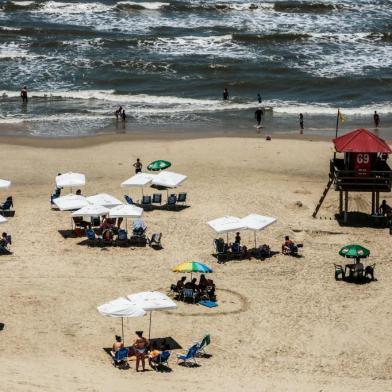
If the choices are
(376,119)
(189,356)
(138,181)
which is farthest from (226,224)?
(376,119)

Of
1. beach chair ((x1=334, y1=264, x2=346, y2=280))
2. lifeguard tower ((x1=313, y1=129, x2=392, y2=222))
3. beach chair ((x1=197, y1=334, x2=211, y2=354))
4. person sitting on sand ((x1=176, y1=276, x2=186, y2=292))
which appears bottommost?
beach chair ((x1=334, y1=264, x2=346, y2=280))

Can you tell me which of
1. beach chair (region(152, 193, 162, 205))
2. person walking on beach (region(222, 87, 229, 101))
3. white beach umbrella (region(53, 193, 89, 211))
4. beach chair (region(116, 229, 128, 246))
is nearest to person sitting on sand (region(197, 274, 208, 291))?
beach chair (region(116, 229, 128, 246))

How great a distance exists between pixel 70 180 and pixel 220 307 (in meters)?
10.2

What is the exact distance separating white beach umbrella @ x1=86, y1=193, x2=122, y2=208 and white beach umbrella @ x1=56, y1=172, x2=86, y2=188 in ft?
4.81

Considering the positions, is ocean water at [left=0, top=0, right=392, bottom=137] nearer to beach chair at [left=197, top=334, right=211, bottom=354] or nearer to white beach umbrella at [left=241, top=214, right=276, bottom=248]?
white beach umbrella at [left=241, top=214, right=276, bottom=248]

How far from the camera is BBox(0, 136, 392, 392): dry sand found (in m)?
22.3

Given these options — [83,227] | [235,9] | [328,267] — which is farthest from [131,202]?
[235,9]

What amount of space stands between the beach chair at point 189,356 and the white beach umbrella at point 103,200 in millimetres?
9921

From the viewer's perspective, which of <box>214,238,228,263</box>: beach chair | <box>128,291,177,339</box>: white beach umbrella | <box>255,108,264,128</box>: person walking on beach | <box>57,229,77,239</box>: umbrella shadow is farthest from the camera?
<box>255,108,264,128</box>: person walking on beach

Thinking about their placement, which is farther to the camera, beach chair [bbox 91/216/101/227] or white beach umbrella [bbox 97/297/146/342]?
beach chair [bbox 91/216/101/227]

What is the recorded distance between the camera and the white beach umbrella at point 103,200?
32.3 m

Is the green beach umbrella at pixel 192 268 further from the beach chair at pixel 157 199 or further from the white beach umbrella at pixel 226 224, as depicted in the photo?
the beach chair at pixel 157 199

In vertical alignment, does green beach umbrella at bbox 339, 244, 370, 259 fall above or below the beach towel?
above

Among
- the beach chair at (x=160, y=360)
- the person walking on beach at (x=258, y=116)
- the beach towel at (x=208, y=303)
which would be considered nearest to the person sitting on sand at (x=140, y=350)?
the beach chair at (x=160, y=360)
